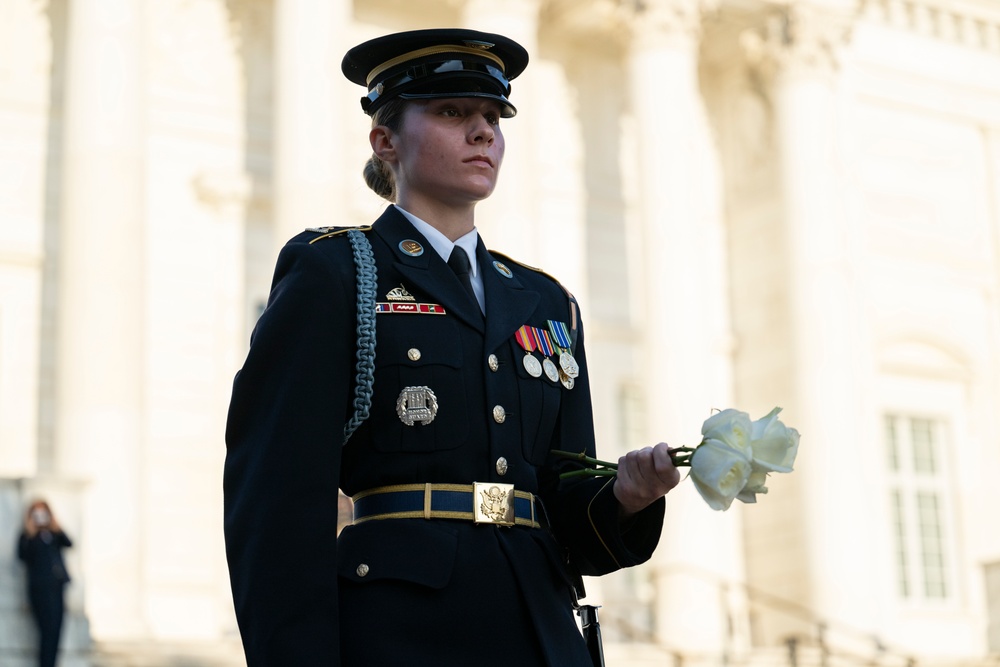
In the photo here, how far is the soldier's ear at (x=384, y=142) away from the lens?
3.22m

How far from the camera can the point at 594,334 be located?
19.5 m

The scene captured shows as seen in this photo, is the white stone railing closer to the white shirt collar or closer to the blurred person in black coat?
the blurred person in black coat

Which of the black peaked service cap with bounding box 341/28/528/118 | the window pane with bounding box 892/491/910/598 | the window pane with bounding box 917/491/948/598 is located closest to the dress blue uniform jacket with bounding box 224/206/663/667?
the black peaked service cap with bounding box 341/28/528/118

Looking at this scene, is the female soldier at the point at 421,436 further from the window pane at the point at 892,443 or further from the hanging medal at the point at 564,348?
the window pane at the point at 892,443

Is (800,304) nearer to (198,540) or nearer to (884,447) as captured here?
(884,447)

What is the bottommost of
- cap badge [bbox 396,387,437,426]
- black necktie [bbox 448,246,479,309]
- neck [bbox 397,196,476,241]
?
cap badge [bbox 396,387,437,426]

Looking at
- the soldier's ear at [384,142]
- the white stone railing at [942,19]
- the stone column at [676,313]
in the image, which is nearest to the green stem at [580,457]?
the soldier's ear at [384,142]

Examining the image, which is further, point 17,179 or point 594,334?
point 594,334

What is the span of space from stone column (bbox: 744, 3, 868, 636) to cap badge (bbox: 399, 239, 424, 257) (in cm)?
1569

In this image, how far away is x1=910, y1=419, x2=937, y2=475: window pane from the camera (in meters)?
20.7

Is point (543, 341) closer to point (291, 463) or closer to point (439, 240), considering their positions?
point (439, 240)

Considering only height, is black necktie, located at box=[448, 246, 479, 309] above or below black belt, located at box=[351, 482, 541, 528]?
above

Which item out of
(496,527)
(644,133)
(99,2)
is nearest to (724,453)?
(496,527)

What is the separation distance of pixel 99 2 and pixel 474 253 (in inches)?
526
